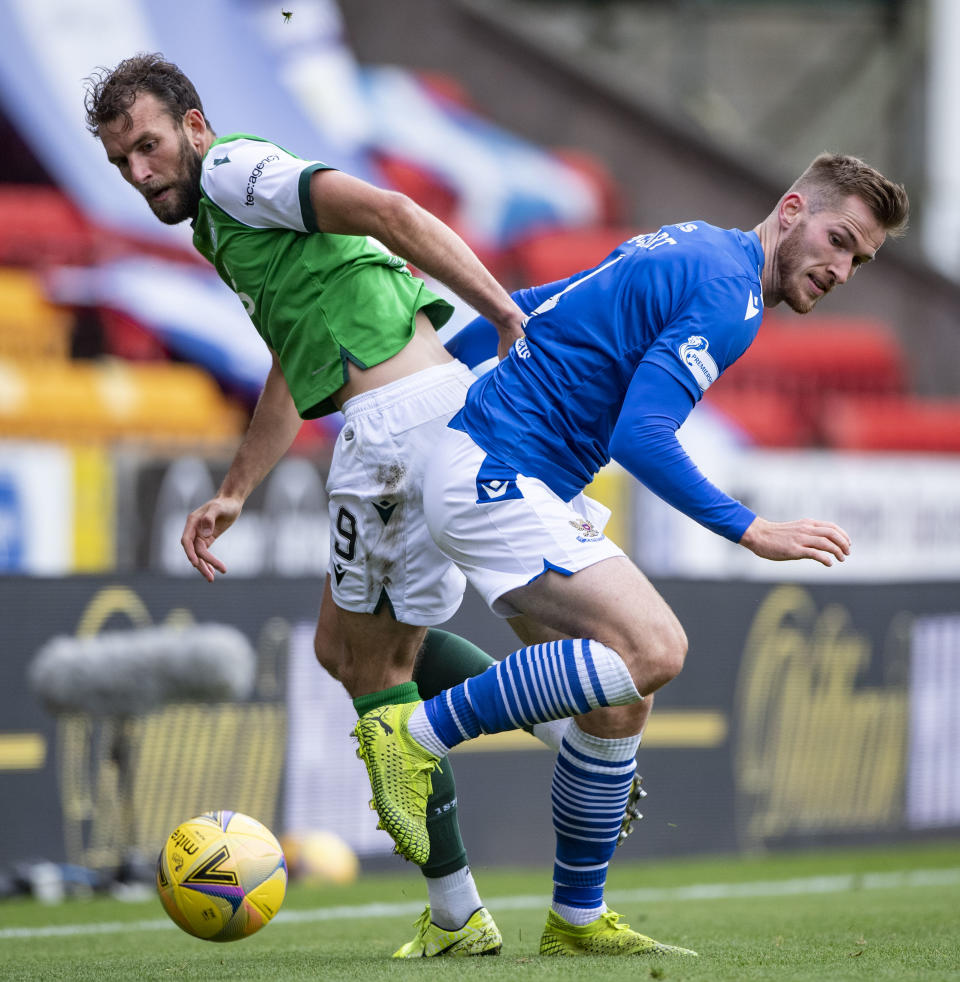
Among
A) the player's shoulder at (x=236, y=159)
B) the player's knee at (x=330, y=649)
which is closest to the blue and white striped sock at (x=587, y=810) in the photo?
the player's knee at (x=330, y=649)

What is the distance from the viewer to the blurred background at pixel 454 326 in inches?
271

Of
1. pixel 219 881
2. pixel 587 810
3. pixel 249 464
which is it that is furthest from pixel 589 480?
pixel 219 881

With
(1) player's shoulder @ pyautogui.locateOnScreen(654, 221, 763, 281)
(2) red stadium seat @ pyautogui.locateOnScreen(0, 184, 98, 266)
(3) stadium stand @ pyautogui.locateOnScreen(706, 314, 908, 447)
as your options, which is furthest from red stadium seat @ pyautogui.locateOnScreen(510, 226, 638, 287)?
(1) player's shoulder @ pyautogui.locateOnScreen(654, 221, 763, 281)

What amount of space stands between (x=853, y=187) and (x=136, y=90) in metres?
1.74

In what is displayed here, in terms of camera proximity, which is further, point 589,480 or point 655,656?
point 589,480

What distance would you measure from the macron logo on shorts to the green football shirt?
18.4 inches

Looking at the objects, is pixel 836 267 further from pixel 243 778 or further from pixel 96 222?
pixel 96 222

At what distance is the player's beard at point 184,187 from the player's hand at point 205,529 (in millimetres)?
770

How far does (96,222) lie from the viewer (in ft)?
44.4

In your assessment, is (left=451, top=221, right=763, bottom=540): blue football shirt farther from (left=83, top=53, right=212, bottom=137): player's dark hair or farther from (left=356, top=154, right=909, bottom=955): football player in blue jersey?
(left=83, top=53, right=212, bottom=137): player's dark hair

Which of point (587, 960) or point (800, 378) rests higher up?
point (800, 378)

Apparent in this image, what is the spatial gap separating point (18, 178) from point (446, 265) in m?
10.7

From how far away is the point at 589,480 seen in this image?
3.78 metres

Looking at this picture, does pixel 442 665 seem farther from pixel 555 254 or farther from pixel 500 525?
pixel 555 254
